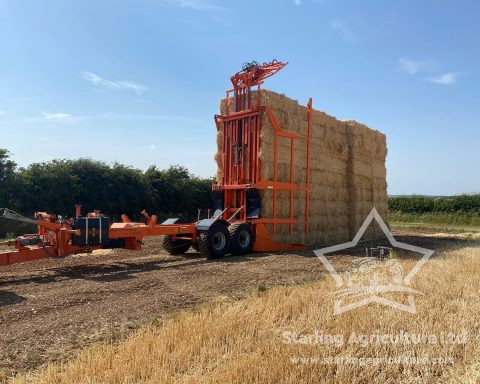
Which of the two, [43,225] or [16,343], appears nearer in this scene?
[16,343]

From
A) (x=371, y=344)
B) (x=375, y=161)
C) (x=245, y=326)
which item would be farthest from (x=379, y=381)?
(x=375, y=161)

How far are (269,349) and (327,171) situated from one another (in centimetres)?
1280

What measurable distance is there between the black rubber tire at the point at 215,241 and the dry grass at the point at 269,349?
5179 mm

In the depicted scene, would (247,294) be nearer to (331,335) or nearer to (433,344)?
(331,335)

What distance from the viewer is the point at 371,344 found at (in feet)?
14.6

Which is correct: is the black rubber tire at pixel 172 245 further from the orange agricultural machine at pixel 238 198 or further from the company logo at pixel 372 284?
the company logo at pixel 372 284

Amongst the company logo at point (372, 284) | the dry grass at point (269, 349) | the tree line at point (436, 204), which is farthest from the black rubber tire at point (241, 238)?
the tree line at point (436, 204)

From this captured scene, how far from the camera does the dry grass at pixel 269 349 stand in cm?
379

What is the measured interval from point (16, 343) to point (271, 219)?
364 inches

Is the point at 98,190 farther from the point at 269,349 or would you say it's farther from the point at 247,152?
the point at 269,349

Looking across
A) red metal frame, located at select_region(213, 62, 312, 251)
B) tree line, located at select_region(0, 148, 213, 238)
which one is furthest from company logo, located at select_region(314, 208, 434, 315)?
tree line, located at select_region(0, 148, 213, 238)

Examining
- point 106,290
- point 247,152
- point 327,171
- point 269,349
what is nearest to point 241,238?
point 247,152

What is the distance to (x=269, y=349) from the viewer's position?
14.0 ft

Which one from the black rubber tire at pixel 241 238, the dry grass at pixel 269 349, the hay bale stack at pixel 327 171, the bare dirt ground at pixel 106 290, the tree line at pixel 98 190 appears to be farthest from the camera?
the tree line at pixel 98 190
